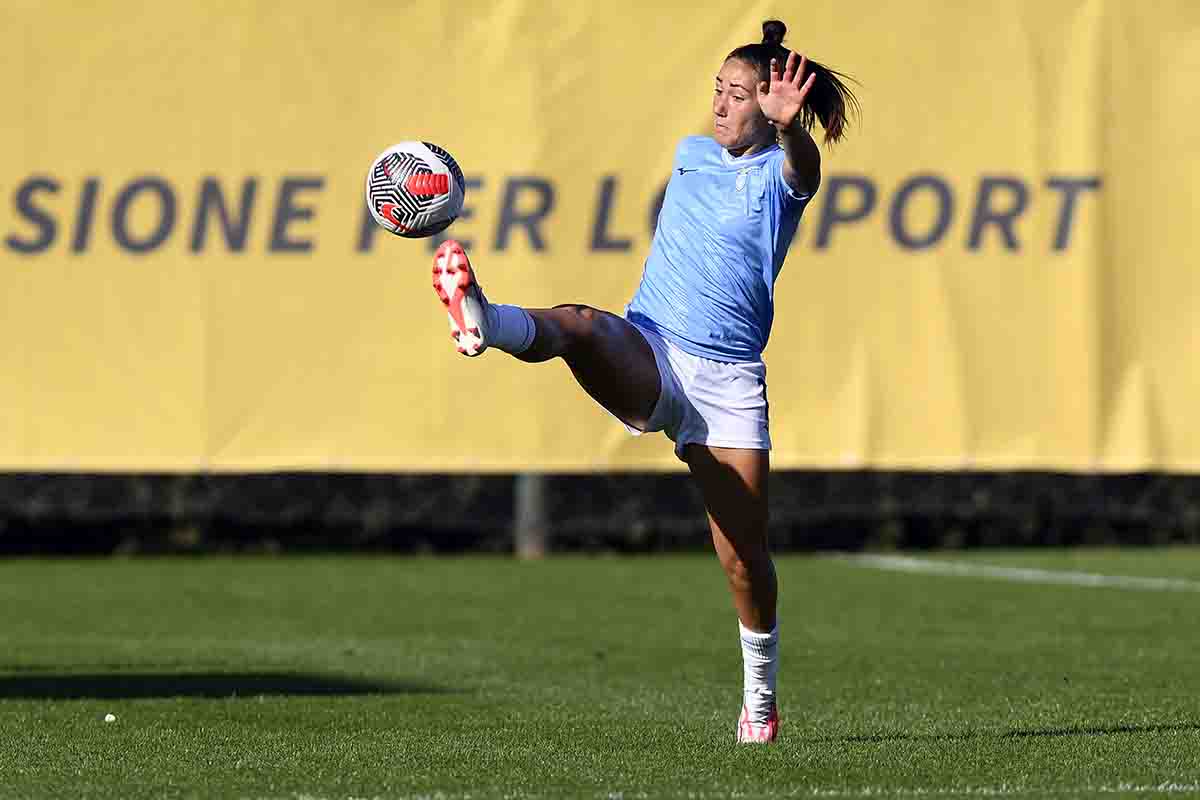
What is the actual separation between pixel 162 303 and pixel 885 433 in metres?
4.37

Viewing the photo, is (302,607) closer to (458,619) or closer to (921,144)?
(458,619)

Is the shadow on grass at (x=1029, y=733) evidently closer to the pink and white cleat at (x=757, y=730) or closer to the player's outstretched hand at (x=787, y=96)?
the pink and white cleat at (x=757, y=730)

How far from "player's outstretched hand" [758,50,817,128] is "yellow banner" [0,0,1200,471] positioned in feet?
21.6

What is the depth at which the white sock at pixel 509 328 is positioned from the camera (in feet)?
21.6

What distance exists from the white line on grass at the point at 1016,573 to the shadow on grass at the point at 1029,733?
6.36 m

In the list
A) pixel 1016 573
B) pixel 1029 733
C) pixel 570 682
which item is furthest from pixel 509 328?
pixel 1016 573

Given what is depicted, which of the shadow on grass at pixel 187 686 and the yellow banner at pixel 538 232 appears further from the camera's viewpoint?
the yellow banner at pixel 538 232

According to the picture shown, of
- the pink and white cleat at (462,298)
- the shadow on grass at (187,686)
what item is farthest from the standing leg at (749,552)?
the shadow on grass at (187,686)

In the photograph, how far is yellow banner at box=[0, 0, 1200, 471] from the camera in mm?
13531

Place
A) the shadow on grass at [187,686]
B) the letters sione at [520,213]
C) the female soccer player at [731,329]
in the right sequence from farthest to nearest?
the letters sione at [520,213] → the shadow on grass at [187,686] → the female soccer player at [731,329]

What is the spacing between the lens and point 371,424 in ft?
45.0

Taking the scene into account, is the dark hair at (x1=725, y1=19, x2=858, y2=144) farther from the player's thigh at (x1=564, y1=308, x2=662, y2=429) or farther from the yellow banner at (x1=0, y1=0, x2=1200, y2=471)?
the yellow banner at (x1=0, y1=0, x2=1200, y2=471)

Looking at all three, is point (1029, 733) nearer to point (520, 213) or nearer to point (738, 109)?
point (738, 109)

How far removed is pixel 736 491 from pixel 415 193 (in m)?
1.42
